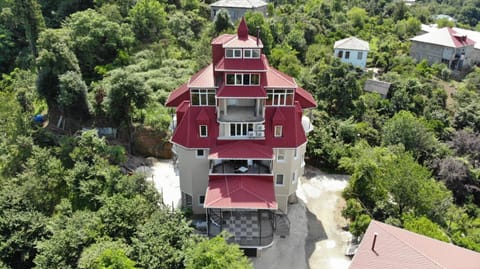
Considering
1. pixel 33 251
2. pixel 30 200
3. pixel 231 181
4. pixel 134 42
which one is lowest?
pixel 33 251

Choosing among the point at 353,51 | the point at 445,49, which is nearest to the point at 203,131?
the point at 353,51

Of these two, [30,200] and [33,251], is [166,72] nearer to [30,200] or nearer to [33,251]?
[30,200]

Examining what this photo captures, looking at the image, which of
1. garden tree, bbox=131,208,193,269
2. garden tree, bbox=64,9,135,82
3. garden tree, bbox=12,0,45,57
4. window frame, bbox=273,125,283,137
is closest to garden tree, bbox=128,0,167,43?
garden tree, bbox=64,9,135,82

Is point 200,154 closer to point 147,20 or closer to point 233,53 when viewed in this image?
point 233,53

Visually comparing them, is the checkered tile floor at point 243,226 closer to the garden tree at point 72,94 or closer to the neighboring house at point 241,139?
the neighboring house at point 241,139

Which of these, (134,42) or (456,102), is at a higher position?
(134,42)

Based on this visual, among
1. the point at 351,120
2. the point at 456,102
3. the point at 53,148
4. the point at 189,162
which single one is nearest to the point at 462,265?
the point at 189,162

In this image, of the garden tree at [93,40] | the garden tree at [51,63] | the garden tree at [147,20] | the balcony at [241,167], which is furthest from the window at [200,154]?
the garden tree at [147,20]

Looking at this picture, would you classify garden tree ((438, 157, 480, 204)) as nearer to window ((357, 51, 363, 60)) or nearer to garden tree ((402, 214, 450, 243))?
garden tree ((402, 214, 450, 243))
